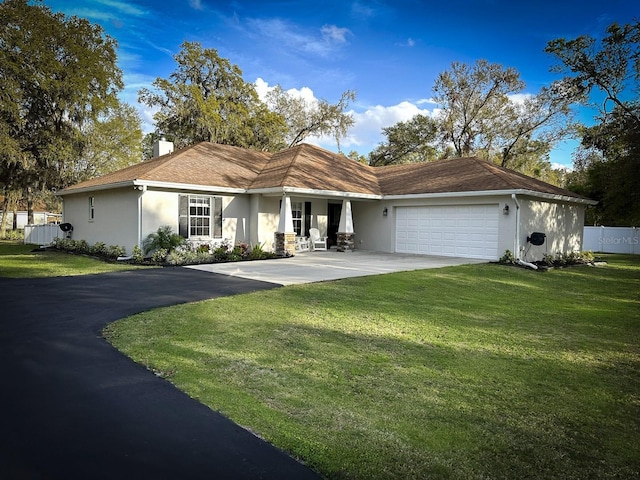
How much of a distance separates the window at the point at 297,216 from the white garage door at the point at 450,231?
14.1 feet

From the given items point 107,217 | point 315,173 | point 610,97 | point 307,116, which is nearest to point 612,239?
point 610,97

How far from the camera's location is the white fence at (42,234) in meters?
21.8

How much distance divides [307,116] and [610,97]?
1969 cm

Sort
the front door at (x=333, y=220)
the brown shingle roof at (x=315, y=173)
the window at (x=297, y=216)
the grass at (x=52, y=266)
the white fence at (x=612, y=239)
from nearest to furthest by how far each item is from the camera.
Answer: the grass at (x=52, y=266) → the brown shingle roof at (x=315, y=173) → the window at (x=297, y=216) → the front door at (x=333, y=220) → the white fence at (x=612, y=239)

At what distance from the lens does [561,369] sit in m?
4.99

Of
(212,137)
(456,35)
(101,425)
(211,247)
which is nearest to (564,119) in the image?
(456,35)

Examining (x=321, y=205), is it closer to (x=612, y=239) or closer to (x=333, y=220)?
(x=333, y=220)

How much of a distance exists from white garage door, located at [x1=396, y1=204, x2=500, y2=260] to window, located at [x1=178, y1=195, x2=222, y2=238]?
777cm

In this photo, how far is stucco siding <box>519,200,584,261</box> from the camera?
52.1 ft

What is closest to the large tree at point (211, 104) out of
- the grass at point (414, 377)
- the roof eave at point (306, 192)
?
the roof eave at point (306, 192)

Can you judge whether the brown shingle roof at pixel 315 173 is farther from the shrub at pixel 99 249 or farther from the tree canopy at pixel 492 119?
the tree canopy at pixel 492 119

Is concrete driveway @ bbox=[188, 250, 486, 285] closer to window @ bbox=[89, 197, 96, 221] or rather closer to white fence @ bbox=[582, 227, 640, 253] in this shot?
window @ bbox=[89, 197, 96, 221]

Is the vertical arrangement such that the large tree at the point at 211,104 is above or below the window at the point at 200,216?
above

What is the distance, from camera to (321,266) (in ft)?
44.2
